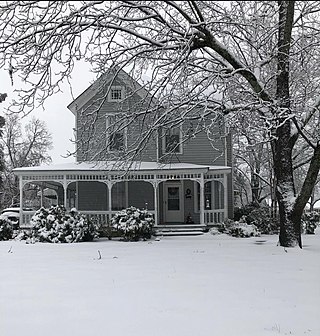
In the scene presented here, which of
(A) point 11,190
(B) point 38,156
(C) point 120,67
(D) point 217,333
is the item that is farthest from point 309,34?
(B) point 38,156

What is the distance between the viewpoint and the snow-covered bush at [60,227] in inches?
674

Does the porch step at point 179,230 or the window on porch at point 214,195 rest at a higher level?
the window on porch at point 214,195

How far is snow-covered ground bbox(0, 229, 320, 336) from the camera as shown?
5234 millimetres

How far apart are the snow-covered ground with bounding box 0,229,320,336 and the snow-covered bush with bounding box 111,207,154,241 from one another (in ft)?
16.7

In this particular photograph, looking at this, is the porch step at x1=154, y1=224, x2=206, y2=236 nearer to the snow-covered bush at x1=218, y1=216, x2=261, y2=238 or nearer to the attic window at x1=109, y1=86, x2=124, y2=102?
the snow-covered bush at x1=218, y1=216, x2=261, y2=238

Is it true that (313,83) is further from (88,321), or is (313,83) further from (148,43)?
(88,321)

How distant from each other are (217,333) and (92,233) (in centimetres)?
1333

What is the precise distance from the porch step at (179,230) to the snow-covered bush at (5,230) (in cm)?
605

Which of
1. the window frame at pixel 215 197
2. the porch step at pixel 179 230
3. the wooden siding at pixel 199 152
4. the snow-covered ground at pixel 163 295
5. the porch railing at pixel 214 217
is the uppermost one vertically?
the wooden siding at pixel 199 152

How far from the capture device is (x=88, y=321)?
5488 millimetres

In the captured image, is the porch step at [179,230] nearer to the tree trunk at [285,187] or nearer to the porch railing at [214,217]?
the porch railing at [214,217]

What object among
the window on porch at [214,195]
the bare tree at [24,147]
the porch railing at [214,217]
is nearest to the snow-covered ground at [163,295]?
the porch railing at [214,217]

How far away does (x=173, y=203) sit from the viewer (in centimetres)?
2252

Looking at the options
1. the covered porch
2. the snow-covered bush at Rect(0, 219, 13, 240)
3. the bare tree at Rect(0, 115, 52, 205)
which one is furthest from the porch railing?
the bare tree at Rect(0, 115, 52, 205)
